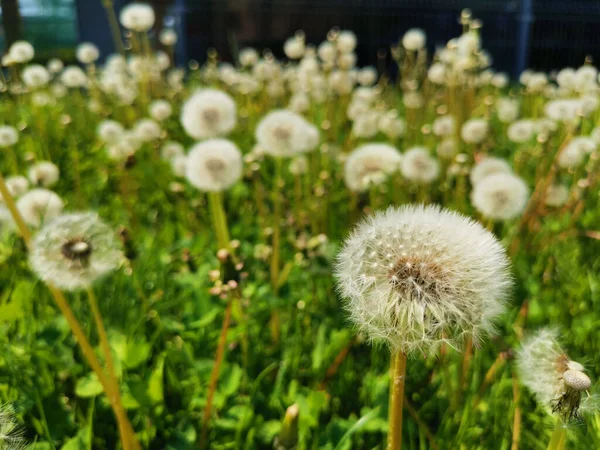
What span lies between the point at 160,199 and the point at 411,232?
1.95 m

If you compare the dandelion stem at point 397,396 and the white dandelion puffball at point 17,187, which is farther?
the white dandelion puffball at point 17,187

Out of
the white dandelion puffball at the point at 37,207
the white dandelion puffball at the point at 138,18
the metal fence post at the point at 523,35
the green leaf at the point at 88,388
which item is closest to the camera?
the green leaf at the point at 88,388

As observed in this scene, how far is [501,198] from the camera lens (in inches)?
65.9

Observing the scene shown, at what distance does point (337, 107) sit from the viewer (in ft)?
12.0

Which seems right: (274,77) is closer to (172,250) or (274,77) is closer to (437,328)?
(172,250)

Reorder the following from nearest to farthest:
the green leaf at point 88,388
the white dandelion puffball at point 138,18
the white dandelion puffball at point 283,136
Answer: the green leaf at point 88,388, the white dandelion puffball at point 283,136, the white dandelion puffball at point 138,18

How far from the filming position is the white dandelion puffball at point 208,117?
73.7 inches

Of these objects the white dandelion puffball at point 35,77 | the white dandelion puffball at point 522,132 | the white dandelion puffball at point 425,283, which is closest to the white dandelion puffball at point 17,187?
the white dandelion puffball at point 35,77

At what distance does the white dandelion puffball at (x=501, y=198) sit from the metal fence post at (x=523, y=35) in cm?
683

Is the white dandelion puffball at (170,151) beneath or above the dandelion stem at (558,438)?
beneath

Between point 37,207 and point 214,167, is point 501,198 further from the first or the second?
point 37,207

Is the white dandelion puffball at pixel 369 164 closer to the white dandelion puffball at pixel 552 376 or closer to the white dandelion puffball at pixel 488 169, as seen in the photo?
the white dandelion puffball at pixel 488 169

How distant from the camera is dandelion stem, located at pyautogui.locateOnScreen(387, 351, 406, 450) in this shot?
76cm

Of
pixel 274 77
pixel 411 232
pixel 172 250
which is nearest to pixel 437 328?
pixel 411 232
